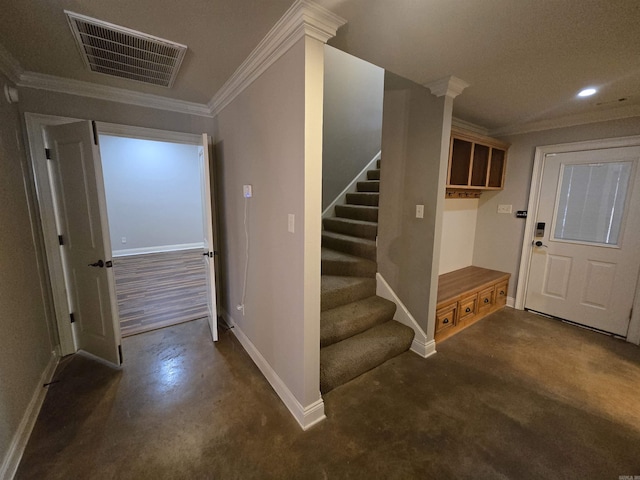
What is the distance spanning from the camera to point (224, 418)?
176cm

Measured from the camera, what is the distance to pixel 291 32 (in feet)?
4.63

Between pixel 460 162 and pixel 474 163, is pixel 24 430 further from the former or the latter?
pixel 474 163

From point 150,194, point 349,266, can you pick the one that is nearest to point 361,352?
point 349,266

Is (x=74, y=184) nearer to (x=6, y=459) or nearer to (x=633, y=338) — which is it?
(x=6, y=459)

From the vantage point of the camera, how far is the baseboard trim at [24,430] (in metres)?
1.38

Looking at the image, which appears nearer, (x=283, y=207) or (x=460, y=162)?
(x=283, y=207)

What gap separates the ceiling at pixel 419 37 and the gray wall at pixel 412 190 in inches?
11.4

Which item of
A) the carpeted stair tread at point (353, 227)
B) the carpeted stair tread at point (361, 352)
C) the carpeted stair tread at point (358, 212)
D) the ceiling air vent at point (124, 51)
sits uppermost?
the ceiling air vent at point (124, 51)

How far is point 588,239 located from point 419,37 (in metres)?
3.05

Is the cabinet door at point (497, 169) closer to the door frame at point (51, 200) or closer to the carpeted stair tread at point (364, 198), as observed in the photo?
the carpeted stair tread at point (364, 198)

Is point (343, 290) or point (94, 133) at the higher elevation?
point (94, 133)

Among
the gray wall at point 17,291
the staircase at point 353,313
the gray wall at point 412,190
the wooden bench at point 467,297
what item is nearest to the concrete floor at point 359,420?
the staircase at point 353,313

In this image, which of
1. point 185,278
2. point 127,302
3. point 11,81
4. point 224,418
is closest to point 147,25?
point 11,81

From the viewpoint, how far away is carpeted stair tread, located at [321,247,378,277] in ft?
9.25
